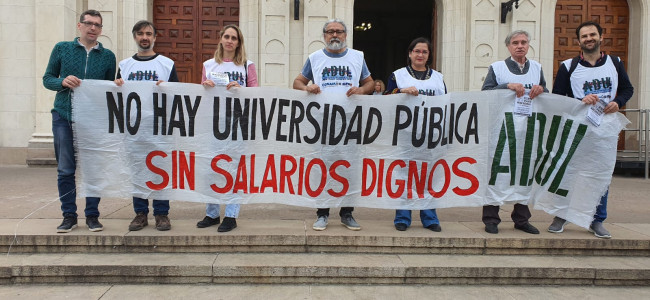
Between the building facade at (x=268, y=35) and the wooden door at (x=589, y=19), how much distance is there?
1.0 inches

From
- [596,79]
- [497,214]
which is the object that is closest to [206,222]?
[497,214]

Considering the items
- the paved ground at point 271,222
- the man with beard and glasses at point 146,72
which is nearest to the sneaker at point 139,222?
the man with beard and glasses at point 146,72

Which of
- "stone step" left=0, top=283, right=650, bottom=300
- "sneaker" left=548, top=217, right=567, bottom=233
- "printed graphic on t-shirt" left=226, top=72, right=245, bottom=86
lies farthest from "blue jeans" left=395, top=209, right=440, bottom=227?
"printed graphic on t-shirt" left=226, top=72, right=245, bottom=86

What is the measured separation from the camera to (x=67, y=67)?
423 cm

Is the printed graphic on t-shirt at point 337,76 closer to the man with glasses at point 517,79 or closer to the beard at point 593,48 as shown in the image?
the man with glasses at point 517,79

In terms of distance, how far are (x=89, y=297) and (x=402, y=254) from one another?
270cm

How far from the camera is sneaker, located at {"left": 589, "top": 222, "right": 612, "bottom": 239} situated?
14.2 ft

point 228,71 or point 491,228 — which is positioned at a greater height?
point 228,71

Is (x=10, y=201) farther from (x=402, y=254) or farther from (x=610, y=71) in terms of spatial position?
(x=610, y=71)

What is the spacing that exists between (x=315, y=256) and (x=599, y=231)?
289 centimetres

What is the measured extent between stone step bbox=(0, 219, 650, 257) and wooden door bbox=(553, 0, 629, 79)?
7.86 metres

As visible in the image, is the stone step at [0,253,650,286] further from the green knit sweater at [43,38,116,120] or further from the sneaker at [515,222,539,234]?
the green knit sweater at [43,38,116,120]

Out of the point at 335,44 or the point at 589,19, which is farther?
the point at 589,19

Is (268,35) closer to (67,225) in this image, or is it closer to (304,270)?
(67,225)
